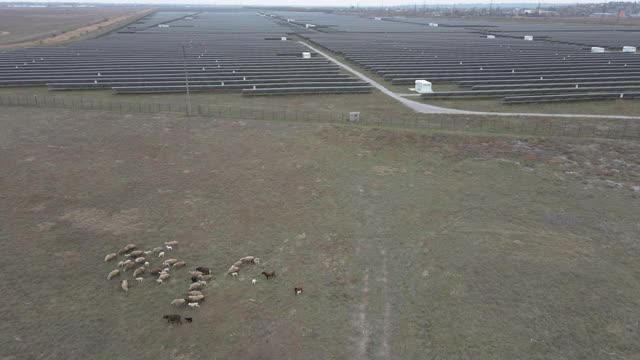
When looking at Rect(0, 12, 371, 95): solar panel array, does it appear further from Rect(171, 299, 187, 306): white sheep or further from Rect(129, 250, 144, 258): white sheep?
Rect(171, 299, 187, 306): white sheep

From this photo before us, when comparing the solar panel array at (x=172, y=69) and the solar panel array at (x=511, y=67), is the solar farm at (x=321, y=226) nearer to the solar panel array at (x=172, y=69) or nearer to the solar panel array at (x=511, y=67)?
the solar panel array at (x=511, y=67)

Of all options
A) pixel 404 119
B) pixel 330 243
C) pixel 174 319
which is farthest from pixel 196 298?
pixel 404 119

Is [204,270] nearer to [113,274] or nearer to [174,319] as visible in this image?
[174,319]

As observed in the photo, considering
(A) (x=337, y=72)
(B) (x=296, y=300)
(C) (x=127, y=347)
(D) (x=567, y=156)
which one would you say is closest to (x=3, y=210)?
(C) (x=127, y=347)

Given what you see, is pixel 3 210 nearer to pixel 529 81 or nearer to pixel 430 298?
pixel 430 298

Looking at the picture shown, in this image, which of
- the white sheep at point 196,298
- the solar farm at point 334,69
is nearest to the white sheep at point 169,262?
the white sheep at point 196,298

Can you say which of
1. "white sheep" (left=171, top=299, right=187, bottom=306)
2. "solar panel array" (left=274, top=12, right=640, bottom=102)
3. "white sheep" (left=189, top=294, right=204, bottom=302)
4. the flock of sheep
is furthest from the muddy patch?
"solar panel array" (left=274, top=12, right=640, bottom=102)
